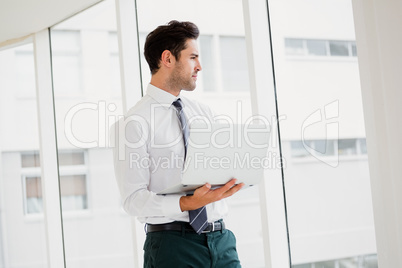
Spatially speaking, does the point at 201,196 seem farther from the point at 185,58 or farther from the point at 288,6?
the point at 288,6

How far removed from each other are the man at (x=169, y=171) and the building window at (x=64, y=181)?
7.56ft

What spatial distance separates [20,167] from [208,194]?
3.64 m

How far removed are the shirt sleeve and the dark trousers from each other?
0.34 ft

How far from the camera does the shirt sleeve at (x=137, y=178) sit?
6.50ft

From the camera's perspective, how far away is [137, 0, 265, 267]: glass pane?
2.92 metres

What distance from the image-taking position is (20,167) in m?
5.05

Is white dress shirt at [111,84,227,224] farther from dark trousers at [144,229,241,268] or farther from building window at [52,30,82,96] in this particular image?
building window at [52,30,82,96]

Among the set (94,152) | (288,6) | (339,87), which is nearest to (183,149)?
(339,87)

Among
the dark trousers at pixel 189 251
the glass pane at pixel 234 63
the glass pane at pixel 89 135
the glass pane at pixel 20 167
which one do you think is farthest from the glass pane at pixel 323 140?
the glass pane at pixel 20 167

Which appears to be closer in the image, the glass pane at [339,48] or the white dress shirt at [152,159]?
the white dress shirt at [152,159]

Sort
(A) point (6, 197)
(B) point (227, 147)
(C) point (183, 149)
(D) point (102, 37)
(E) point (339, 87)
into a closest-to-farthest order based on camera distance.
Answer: (B) point (227, 147)
(C) point (183, 149)
(E) point (339, 87)
(D) point (102, 37)
(A) point (6, 197)

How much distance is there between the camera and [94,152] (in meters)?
4.25

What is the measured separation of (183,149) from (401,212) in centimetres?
88

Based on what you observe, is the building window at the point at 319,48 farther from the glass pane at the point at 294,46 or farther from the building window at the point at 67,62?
the building window at the point at 67,62
